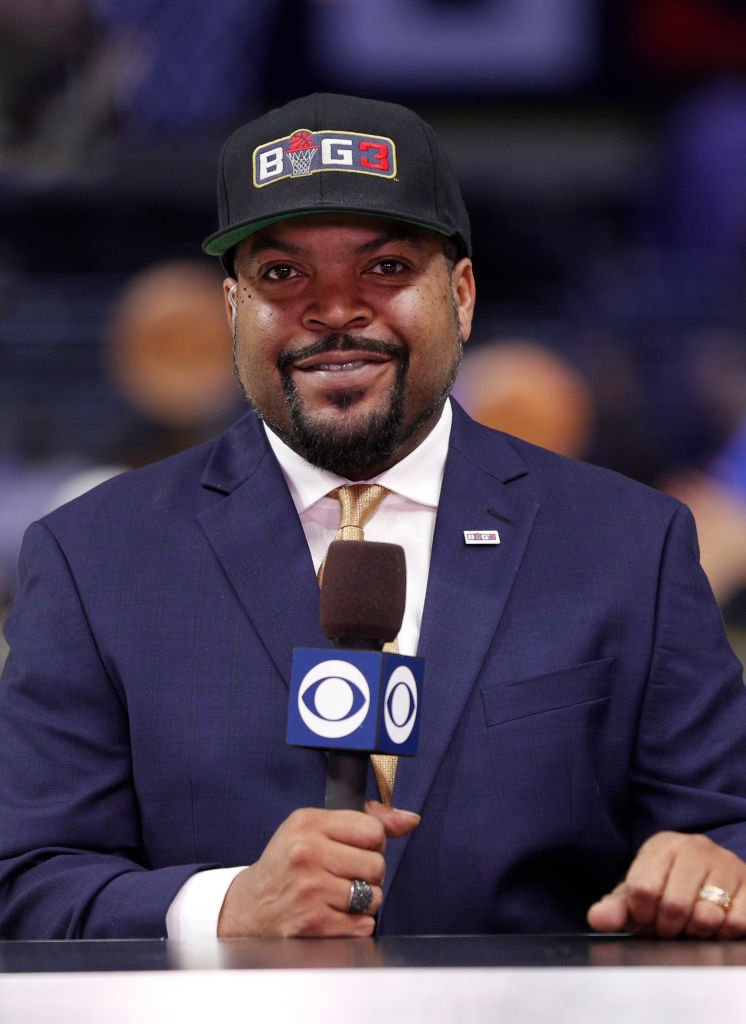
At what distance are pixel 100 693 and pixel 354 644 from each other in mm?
488

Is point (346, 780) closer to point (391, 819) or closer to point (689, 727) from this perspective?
point (391, 819)

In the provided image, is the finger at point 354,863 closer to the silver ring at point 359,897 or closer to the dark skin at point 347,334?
the silver ring at point 359,897

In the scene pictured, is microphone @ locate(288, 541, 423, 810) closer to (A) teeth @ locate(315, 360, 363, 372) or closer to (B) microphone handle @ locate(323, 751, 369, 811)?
(B) microphone handle @ locate(323, 751, 369, 811)

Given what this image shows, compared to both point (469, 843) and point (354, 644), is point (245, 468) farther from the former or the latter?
point (354, 644)

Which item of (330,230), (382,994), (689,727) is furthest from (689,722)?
(382,994)

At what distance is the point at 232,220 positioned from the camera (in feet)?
5.06

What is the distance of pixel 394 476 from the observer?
1625 millimetres

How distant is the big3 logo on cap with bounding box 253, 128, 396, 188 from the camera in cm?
149

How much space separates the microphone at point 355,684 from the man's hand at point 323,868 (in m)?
0.02

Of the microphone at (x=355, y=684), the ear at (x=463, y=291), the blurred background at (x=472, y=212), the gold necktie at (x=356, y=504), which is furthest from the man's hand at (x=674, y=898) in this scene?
the blurred background at (x=472, y=212)

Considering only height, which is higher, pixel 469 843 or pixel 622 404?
pixel 622 404

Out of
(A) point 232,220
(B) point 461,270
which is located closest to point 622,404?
(B) point 461,270

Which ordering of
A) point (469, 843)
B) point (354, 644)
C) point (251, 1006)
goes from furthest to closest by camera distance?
point (469, 843) → point (354, 644) → point (251, 1006)

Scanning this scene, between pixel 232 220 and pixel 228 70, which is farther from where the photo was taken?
pixel 228 70
